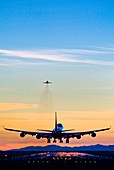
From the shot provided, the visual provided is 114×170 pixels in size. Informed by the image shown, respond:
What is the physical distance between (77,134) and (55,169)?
92352 mm

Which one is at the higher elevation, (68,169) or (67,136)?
(67,136)

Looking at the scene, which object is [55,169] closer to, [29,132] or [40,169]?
[40,169]

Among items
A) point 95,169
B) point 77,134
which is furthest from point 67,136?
point 95,169

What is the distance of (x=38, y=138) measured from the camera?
623ft

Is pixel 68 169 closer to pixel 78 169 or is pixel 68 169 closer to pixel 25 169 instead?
pixel 78 169

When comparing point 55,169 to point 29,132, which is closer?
point 55,169

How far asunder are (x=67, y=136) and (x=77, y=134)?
487 cm

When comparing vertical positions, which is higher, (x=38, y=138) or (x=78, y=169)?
(x=38, y=138)

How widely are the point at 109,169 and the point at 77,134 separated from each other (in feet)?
299

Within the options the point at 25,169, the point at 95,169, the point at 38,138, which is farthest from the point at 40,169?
Answer: the point at 38,138

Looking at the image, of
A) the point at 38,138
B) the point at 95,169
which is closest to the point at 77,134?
the point at 38,138

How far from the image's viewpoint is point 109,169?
346 ft

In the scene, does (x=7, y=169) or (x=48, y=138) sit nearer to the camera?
(x=7, y=169)

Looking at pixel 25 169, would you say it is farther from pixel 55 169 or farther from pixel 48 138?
pixel 48 138
